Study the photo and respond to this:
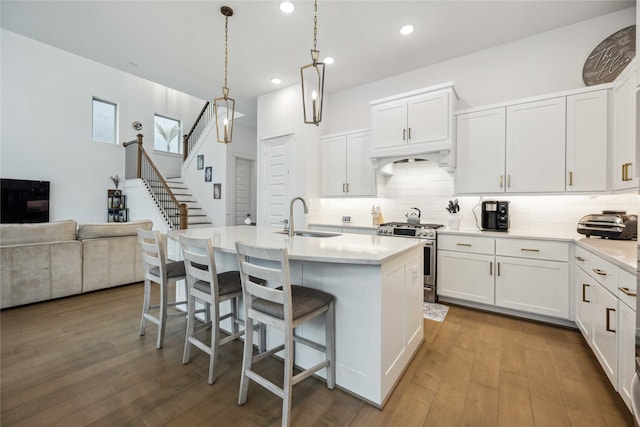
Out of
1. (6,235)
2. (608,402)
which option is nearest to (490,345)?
(608,402)

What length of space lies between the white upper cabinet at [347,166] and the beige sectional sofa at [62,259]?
10.3 feet

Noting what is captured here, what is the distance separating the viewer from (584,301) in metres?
2.30

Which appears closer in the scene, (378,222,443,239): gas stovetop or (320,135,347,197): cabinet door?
(378,222,443,239): gas stovetop

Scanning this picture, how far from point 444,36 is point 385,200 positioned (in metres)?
2.24

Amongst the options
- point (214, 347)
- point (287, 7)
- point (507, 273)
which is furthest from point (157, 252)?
point (507, 273)

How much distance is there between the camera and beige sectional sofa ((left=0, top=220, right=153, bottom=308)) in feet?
10.3

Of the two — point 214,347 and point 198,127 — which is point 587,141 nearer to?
point 214,347

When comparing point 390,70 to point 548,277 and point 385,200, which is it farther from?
point 548,277

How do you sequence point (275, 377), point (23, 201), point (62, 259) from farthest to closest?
point (23, 201) → point (62, 259) → point (275, 377)

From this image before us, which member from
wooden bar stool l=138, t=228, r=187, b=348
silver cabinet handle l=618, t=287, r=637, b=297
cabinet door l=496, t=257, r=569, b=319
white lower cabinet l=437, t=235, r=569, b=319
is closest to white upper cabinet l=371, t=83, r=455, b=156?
white lower cabinet l=437, t=235, r=569, b=319

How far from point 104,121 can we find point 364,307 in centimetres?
860

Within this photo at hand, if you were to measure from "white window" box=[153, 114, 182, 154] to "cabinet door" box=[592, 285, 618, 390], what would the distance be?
30.8ft

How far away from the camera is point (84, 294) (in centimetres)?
364

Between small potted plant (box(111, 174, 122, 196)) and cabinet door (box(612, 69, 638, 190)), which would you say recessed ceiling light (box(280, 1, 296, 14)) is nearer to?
cabinet door (box(612, 69, 638, 190))
